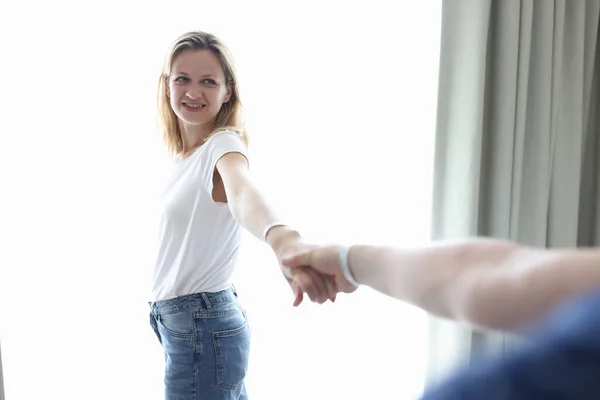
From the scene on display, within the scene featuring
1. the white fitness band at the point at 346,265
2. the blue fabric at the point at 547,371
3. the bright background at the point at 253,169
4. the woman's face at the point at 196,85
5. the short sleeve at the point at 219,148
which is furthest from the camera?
the bright background at the point at 253,169

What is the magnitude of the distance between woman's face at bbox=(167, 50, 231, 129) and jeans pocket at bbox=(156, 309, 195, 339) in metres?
0.50

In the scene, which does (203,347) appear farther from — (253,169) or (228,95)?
(253,169)

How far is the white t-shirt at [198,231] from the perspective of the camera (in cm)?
156

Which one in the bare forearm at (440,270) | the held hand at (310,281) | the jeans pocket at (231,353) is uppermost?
the bare forearm at (440,270)

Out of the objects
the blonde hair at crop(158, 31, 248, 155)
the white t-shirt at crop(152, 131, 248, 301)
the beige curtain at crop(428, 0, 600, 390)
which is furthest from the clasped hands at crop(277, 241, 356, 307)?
the beige curtain at crop(428, 0, 600, 390)

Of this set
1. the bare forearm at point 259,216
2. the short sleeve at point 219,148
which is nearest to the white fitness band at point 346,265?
the bare forearm at point 259,216

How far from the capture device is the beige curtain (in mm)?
2213

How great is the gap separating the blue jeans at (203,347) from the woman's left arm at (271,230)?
0.25m

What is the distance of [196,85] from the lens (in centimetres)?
165

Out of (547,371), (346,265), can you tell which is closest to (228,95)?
(346,265)

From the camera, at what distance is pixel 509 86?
2.22 m

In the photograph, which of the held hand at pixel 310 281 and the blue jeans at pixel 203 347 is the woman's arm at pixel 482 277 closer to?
the held hand at pixel 310 281

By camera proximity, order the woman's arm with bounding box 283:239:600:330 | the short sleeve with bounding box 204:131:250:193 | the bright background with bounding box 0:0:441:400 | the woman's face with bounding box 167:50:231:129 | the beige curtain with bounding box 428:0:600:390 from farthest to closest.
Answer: the beige curtain with bounding box 428:0:600:390
the bright background with bounding box 0:0:441:400
the woman's face with bounding box 167:50:231:129
the short sleeve with bounding box 204:131:250:193
the woman's arm with bounding box 283:239:600:330

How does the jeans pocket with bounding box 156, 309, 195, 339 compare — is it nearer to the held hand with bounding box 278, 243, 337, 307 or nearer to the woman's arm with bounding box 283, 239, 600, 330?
the held hand with bounding box 278, 243, 337, 307
